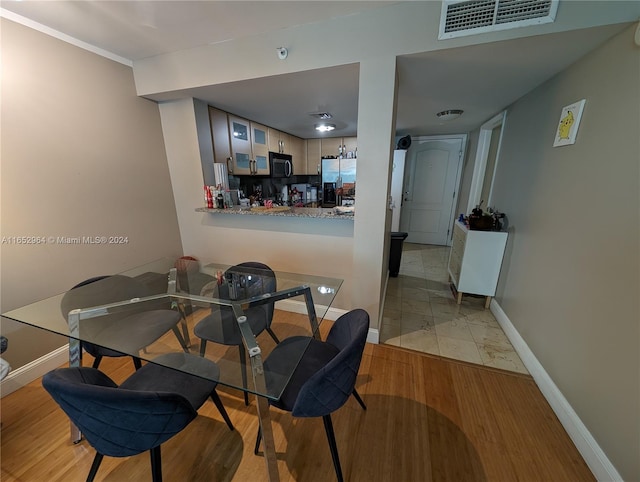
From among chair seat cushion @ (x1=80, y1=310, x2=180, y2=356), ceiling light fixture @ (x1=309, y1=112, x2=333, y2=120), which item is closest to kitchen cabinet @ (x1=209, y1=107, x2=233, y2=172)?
ceiling light fixture @ (x1=309, y1=112, x2=333, y2=120)

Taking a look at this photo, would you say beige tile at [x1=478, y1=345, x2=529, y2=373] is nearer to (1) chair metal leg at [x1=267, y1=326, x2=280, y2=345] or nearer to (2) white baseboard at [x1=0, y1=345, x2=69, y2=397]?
(1) chair metal leg at [x1=267, y1=326, x2=280, y2=345]

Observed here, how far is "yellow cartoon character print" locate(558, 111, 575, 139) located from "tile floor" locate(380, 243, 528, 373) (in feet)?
5.54

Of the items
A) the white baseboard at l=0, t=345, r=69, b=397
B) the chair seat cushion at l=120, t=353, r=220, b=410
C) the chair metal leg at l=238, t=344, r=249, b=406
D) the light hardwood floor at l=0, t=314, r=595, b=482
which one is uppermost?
the chair metal leg at l=238, t=344, r=249, b=406

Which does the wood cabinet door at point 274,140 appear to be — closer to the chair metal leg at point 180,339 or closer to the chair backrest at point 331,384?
the chair metal leg at point 180,339

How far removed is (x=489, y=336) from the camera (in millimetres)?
2135

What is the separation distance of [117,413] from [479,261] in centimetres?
295

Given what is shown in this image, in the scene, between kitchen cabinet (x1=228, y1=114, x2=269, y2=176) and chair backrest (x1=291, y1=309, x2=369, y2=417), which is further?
kitchen cabinet (x1=228, y1=114, x2=269, y2=176)

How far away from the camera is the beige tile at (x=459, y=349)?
1.88 meters

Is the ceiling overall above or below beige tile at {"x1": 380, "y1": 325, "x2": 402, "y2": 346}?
above

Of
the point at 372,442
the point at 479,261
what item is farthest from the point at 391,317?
the point at 372,442

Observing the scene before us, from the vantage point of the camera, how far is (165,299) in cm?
160

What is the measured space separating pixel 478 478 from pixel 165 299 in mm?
2056

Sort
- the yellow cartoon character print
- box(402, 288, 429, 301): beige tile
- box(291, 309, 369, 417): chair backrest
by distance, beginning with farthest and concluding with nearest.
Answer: box(402, 288, 429, 301): beige tile → the yellow cartoon character print → box(291, 309, 369, 417): chair backrest

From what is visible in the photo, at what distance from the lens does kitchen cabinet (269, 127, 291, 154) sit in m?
3.46
